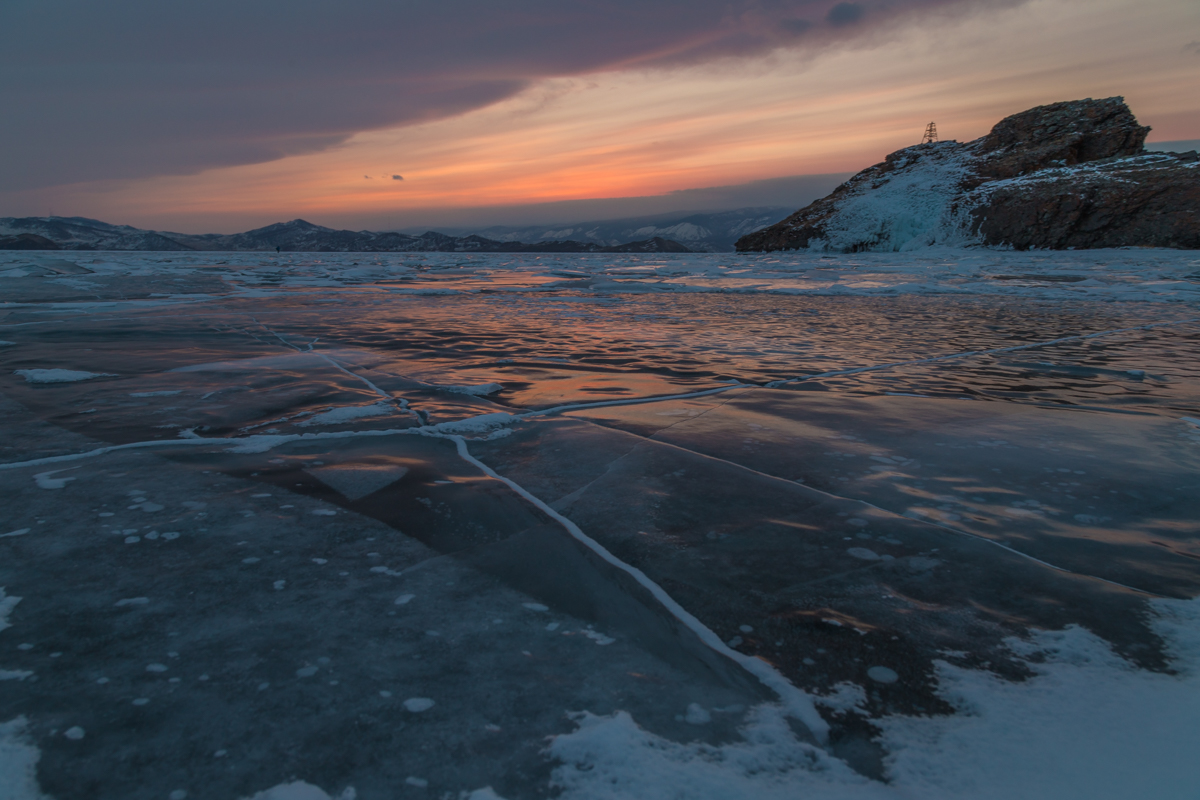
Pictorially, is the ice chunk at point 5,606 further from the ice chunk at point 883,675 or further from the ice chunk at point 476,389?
the ice chunk at point 476,389

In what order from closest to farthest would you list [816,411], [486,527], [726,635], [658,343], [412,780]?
[412,780] < [726,635] < [486,527] < [816,411] < [658,343]

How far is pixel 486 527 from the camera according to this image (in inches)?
73.7

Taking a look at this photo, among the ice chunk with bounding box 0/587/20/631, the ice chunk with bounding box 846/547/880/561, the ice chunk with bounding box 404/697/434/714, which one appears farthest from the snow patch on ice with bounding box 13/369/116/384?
the ice chunk with bounding box 846/547/880/561

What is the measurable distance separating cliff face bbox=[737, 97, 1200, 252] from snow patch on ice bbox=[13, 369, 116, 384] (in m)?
38.7

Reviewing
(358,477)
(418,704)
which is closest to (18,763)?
(418,704)

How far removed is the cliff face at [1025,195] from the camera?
1133 inches

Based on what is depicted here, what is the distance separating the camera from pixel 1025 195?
108 ft

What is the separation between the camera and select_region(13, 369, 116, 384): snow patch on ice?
3730 millimetres

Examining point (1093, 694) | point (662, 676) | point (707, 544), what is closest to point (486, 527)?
point (707, 544)

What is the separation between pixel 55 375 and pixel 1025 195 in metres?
41.9

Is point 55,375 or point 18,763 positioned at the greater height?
point 55,375

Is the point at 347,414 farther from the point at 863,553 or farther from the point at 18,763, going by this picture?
the point at 863,553

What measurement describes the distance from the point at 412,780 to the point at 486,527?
962mm

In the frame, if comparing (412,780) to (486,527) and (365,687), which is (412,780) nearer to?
(365,687)
